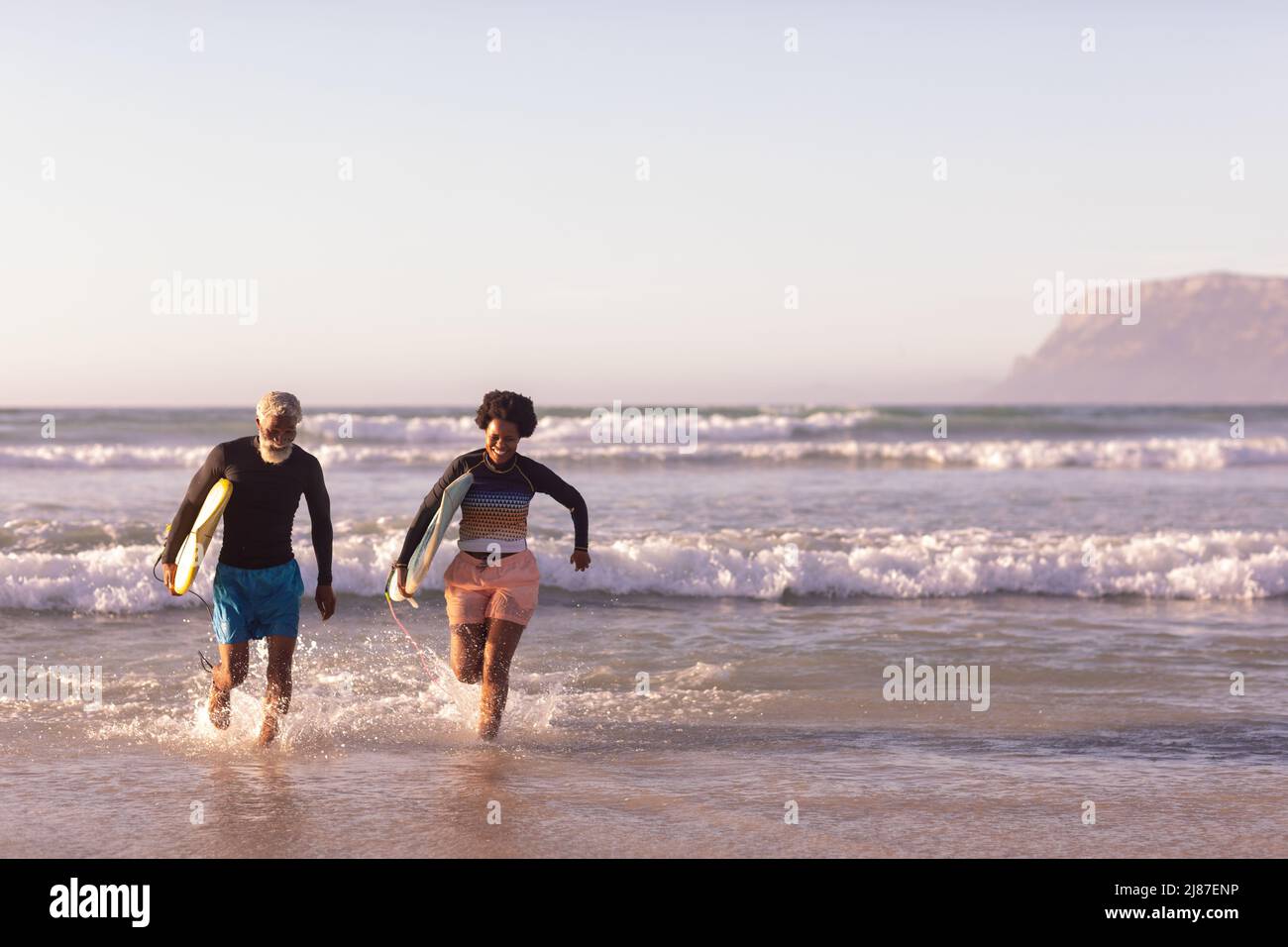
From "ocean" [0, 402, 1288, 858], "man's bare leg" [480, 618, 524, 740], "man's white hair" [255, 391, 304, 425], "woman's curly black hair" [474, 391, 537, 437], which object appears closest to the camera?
"ocean" [0, 402, 1288, 858]

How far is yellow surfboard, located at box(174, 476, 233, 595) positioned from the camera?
6.06 metres

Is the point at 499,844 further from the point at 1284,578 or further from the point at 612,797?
the point at 1284,578

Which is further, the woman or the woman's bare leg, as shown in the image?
the woman's bare leg

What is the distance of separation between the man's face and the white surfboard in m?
0.81

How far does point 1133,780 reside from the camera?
5910mm

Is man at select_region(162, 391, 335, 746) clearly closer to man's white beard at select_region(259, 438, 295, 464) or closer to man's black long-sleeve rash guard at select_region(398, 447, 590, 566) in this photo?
man's white beard at select_region(259, 438, 295, 464)

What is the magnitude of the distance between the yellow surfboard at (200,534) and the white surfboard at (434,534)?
2.98ft

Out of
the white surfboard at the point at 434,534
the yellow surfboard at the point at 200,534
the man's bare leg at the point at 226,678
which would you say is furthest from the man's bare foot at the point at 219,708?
the white surfboard at the point at 434,534

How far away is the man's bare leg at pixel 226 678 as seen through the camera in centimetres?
629

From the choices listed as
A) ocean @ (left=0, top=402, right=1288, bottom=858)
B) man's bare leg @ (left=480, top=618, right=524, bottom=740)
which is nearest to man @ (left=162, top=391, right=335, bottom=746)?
ocean @ (left=0, top=402, right=1288, bottom=858)

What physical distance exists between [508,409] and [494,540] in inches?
27.2

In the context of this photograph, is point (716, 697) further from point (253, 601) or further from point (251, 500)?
point (251, 500)

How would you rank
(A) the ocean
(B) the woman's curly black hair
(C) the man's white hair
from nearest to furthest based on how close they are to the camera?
(A) the ocean
(C) the man's white hair
(B) the woman's curly black hair
